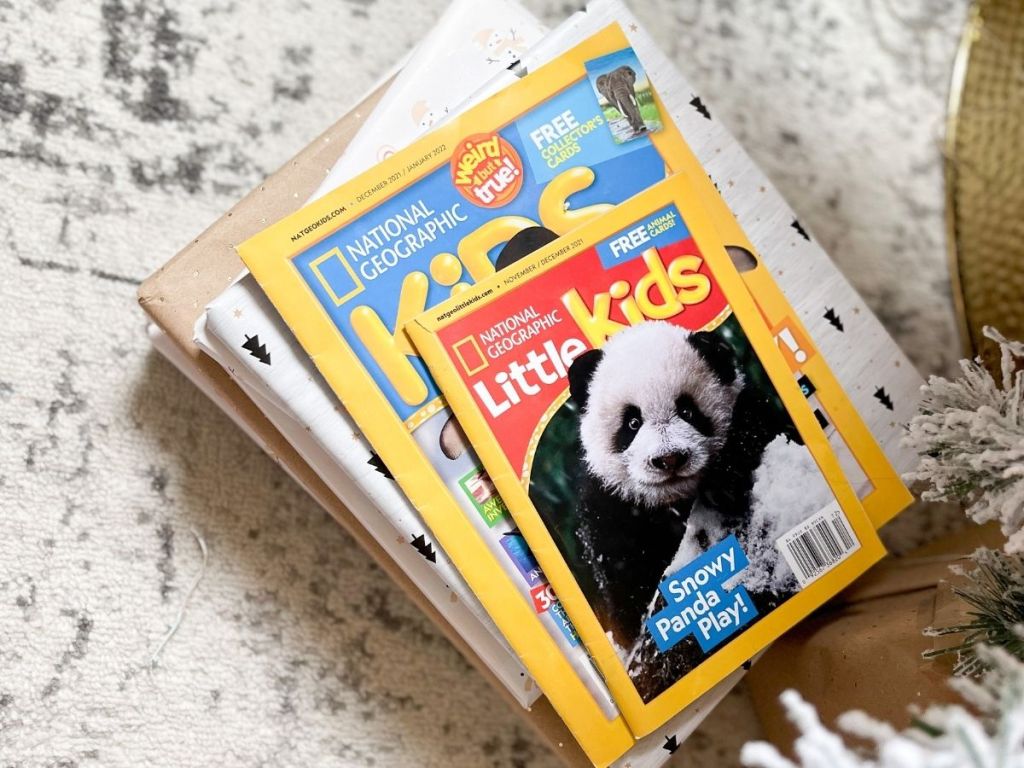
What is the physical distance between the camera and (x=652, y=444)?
0.58m

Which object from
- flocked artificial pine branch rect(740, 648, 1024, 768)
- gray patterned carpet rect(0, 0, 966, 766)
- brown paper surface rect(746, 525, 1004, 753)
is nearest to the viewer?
flocked artificial pine branch rect(740, 648, 1024, 768)

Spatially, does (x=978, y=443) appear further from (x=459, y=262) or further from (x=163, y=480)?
(x=163, y=480)

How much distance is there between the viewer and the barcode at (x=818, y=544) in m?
0.61

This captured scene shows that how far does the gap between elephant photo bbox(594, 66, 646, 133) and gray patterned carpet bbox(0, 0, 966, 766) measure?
8.6 inches

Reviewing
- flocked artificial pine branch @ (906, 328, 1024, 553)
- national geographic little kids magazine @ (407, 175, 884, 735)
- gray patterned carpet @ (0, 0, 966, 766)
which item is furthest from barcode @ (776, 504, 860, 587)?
gray patterned carpet @ (0, 0, 966, 766)

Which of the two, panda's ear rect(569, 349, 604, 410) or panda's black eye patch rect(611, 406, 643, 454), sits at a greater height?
panda's ear rect(569, 349, 604, 410)

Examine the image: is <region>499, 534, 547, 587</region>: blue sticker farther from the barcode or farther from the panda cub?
the barcode

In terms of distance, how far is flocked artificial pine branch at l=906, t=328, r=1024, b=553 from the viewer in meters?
0.45

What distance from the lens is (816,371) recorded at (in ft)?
2.08

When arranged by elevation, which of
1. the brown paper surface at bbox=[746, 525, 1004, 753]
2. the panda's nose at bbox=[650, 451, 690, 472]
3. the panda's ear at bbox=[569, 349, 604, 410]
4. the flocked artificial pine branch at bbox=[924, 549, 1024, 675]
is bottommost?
the brown paper surface at bbox=[746, 525, 1004, 753]

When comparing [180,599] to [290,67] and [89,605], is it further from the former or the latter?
[290,67]

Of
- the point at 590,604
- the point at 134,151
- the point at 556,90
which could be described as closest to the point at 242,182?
the point at 134,151

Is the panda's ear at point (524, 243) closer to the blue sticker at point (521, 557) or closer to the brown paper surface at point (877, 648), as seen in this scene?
the blue sticker at point (521, 557)

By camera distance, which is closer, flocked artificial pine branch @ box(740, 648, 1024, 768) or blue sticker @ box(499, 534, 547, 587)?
flocked artificial pine branch @ box(740, 648, 1024, 768)
